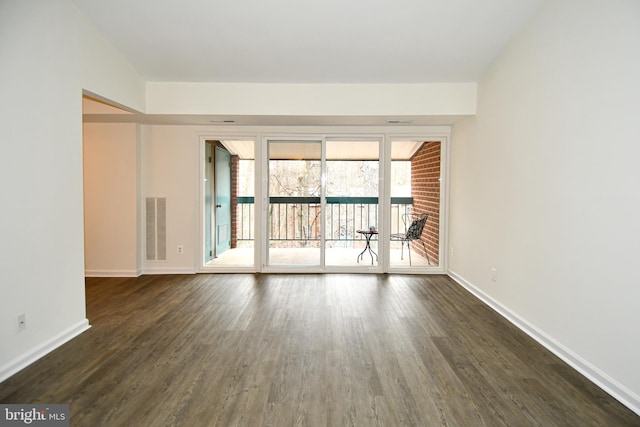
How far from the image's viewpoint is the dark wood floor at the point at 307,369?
1.94 metres

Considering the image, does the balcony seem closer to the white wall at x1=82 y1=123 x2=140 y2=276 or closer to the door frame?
the door frame

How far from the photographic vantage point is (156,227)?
509 cm

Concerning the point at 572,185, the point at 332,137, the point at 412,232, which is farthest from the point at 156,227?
the point at 572,185

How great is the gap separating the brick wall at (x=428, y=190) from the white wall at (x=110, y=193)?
13.2 feet

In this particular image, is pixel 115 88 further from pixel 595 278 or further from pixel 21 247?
pixel 595 278

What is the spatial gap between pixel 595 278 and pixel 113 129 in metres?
5.49

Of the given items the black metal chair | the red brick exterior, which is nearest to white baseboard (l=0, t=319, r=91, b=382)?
the red brick exterior

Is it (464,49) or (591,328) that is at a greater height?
(464,49)

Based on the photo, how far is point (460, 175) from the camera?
188 inches

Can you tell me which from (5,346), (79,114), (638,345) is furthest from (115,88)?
(638,345)

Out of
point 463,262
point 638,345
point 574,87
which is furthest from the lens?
point 463,262

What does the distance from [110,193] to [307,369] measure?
3.94m

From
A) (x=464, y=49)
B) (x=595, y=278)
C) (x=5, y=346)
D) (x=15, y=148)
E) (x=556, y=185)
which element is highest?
(x=464, y=49)

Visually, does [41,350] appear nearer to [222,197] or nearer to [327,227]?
[222,197]
